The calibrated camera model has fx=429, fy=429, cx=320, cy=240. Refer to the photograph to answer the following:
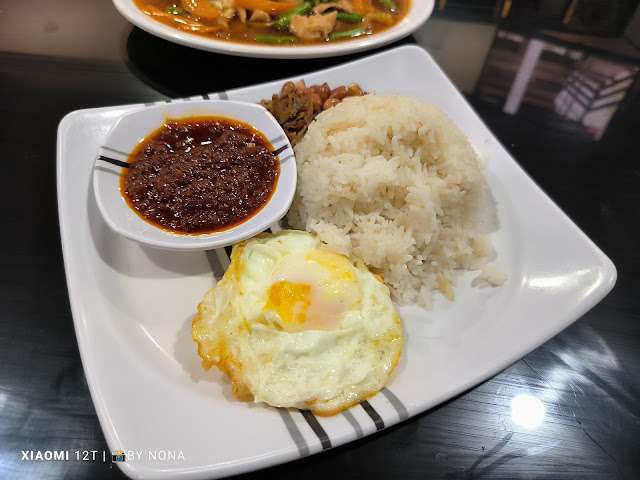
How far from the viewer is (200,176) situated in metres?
2.36

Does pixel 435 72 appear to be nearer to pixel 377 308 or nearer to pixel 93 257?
pixel 377 308

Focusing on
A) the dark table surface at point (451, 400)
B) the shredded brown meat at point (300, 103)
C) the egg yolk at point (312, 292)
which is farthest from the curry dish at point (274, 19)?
the egg yolk at point (312, 292)

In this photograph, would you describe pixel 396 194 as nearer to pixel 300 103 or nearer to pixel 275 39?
pixel 300 103

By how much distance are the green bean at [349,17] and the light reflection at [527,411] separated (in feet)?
11.8

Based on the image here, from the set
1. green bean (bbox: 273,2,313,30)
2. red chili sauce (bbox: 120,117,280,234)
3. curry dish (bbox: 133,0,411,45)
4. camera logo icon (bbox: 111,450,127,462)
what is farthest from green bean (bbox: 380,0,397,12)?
camera logo icon (bbox: 111,450,127,462)

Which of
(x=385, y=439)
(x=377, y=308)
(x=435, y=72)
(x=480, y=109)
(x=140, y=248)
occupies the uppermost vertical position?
(x=435, y=72)

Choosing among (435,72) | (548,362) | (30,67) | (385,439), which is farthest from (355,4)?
(385,439)

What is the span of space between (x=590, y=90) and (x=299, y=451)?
4.45 m

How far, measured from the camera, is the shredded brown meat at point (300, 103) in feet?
9.25

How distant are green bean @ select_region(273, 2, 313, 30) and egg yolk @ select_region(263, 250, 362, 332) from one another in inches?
112

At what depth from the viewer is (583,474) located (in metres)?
1.97

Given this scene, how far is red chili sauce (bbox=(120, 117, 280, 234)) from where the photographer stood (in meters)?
2.25

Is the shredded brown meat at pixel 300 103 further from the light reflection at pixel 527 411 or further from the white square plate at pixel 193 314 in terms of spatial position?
the light reflection at pixel 527 411

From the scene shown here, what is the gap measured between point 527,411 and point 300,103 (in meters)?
2.23
